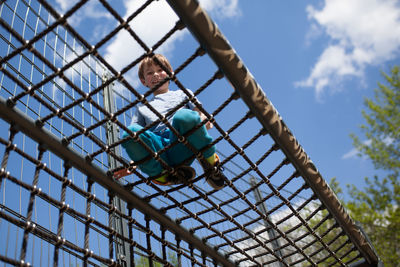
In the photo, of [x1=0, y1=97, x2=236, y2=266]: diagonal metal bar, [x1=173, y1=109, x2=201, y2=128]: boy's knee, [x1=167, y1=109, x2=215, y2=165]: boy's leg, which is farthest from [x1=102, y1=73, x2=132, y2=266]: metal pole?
[x1=173, y1=109, x2=201, y2=128]: boy's knee

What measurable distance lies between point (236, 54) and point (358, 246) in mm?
1213

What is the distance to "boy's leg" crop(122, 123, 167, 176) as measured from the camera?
1089 mm

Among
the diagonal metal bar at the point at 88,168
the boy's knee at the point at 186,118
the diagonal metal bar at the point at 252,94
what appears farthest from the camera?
the boy's knee at the point at 186,118

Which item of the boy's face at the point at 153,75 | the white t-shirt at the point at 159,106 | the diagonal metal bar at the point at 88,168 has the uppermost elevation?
the boy's face at the point at 153,75

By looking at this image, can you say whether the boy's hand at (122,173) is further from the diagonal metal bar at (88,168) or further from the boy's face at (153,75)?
the boy's face at (153,75)

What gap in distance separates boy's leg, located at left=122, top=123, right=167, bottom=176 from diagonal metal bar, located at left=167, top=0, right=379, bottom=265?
1.07 ft

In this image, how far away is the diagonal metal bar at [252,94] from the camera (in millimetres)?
824

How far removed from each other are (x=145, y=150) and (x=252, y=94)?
36 cm

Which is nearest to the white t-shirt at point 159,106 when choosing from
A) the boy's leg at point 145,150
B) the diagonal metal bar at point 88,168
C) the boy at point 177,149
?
the boy at point 177,149

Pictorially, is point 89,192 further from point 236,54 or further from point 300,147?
point 300,147

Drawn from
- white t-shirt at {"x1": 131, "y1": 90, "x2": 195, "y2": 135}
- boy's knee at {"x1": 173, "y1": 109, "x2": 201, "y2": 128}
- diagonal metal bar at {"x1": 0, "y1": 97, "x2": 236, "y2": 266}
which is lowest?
diagonal metal bar at {"x1": 0, "y1": 97, "x2": 236, "y2": 266}

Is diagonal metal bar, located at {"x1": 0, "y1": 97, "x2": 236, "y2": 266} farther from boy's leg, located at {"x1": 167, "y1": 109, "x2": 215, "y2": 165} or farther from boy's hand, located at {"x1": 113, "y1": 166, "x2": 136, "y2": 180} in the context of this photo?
boy's leg, located at {"x1": 167, "y1": 109, "x2": 215, "y2": 165}

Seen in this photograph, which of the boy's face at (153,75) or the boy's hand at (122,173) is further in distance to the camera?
the boy's face at (153,75)

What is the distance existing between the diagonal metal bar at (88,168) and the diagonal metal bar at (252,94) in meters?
0.48
